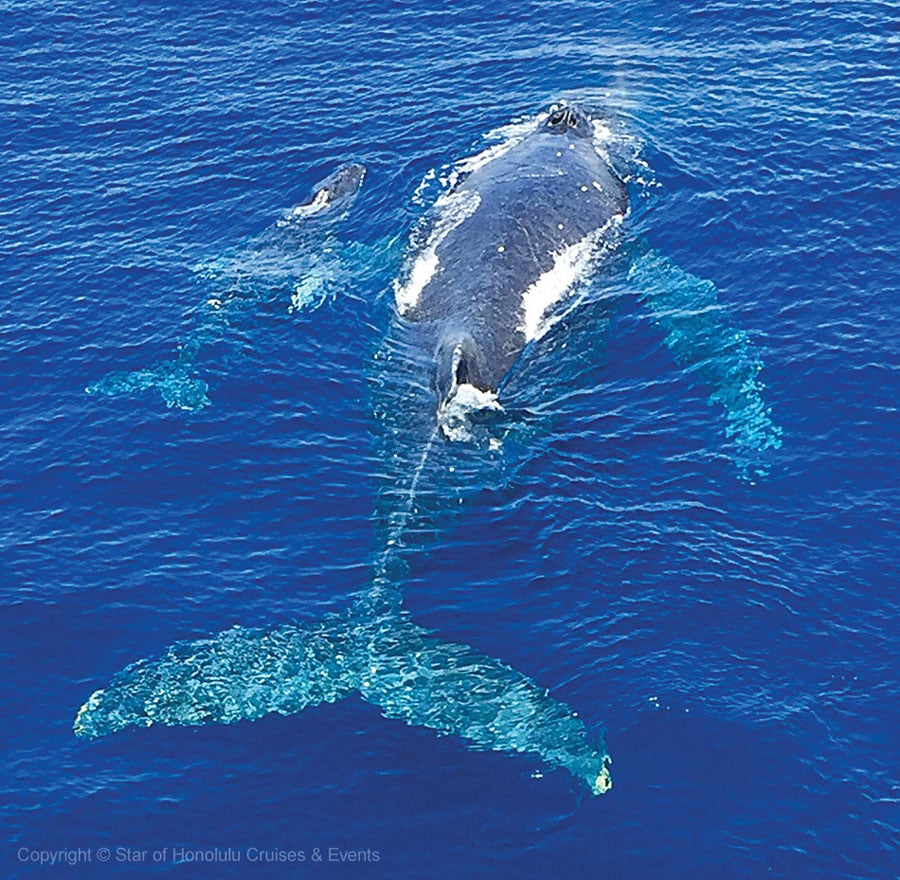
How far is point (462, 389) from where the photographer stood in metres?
74.3

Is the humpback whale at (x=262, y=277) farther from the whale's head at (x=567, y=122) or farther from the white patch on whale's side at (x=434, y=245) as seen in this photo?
the whale's head at (x=567, y=122)

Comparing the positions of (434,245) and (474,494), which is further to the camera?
(434,245)

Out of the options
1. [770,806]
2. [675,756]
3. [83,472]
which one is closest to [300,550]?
[83,472]

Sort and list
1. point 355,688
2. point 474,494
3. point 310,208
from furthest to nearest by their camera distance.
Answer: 1. point 310,208
2. point 474,494
3. point 355,688

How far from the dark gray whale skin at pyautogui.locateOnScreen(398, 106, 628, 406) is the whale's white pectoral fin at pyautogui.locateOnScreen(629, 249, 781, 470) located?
595 centimetres

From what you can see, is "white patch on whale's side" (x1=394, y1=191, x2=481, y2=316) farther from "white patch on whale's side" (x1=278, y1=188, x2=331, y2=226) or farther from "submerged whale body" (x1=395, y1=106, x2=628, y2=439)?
"white patch on whale's side" (x1=278, y1=188, x2=331, y2=226)

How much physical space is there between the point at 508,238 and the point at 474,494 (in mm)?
22019

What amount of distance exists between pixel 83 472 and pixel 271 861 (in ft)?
93.9

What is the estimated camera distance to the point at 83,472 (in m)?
75.1

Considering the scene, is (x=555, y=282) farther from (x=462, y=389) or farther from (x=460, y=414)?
(x=460, y=414)

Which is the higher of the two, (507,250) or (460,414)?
(507,250)

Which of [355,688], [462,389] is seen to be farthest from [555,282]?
[355,688]

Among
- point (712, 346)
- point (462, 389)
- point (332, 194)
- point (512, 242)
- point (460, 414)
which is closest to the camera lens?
point (460, 414)

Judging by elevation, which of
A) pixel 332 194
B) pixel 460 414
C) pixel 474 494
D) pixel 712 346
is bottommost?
pixel 474 494
